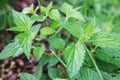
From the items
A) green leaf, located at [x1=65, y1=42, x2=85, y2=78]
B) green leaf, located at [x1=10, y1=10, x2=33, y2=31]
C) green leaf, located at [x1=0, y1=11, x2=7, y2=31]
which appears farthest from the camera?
green leaf, located at [x1=0, y1=11, x2=7, y2=31]

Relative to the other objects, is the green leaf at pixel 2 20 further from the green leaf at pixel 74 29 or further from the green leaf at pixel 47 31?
the green leaf at pixel 74 29

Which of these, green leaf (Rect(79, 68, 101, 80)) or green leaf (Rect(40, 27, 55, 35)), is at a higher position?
green leaf (Rect(40, 27, 55, 35))

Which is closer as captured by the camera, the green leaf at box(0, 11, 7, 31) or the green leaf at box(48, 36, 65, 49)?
the green leaf at box(48, 36, 65, 49)

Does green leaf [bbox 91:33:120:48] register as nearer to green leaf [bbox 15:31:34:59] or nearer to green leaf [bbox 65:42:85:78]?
green leaf [bbox 65:42:85:78]

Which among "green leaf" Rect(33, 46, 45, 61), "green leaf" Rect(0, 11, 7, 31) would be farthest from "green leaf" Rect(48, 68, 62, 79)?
"green leaf" Rect(0, 11, 7, 31)

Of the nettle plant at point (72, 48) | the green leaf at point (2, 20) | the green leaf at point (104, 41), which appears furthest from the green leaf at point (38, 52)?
the green leaf at point (2, 20)

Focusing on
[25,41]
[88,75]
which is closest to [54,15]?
[25,41]

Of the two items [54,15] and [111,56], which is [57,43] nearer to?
[54,15]
